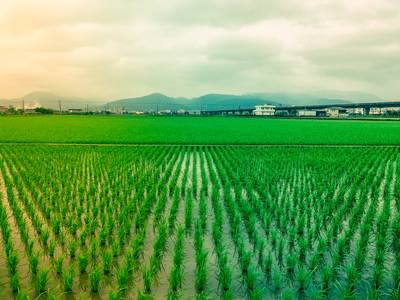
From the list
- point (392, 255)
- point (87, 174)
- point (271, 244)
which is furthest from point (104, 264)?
point (87, 174)

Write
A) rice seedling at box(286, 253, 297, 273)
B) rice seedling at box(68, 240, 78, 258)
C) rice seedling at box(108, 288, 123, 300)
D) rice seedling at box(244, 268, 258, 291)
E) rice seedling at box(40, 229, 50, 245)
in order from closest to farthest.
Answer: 1. rice seedling at box(108, 288, 123, 300)
2. rice seedling at box(244, 268, 258, 291)
3. rice seedling at box(286, 253, 297, 273)
4. rice seedling at box(68, 240, 78, 258)
5. rice seedling at box(40, 229, 50, 245)

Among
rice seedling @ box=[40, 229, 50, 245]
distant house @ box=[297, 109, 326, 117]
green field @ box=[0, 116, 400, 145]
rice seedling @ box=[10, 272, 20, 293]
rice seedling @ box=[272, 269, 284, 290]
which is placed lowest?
rice seedling @ box=[272, 269, 284, 290]

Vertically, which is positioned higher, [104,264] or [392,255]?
[104,264]

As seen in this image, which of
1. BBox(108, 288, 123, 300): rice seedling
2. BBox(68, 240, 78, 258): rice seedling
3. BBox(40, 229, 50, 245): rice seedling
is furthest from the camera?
BBox(40, 229, 50, 245): rice seedling

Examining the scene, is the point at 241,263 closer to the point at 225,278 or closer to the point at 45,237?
the point at 225,278

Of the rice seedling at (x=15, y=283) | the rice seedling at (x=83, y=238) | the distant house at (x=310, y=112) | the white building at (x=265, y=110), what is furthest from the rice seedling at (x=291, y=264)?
the white building at (x=265, y=110)

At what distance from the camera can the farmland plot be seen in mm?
3363

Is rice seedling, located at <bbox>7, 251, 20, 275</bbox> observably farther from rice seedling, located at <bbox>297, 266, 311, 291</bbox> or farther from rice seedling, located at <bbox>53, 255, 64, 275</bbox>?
rice seedling, located at <bbox>297, 266, 311, 291</bbox>

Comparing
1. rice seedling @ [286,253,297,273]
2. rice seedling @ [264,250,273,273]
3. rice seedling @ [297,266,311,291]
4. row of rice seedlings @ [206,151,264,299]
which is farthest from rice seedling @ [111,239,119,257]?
rice seedling @ [297,266,311,291]

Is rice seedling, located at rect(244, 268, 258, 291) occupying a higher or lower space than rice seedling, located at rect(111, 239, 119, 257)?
lower

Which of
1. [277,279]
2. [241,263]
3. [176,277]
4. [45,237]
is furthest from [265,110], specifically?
[176,277]

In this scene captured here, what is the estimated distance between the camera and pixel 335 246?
173 inches

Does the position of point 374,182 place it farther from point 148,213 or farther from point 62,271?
point 62,271

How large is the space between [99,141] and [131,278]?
15796 mm
